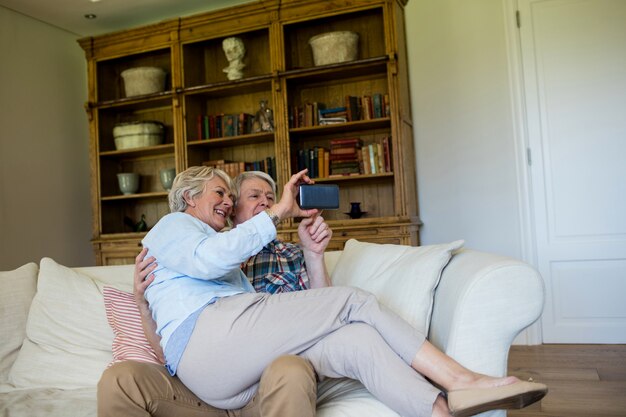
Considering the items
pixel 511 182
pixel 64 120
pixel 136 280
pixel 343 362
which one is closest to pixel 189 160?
pixel 64 120

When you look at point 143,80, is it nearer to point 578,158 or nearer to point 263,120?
point 263,120

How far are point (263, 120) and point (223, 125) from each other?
1.14ft

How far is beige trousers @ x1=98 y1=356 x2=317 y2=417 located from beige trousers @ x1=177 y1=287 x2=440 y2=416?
0.18 ft

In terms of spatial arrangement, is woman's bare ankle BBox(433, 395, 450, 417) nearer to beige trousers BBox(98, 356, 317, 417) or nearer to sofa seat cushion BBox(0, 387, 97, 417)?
beige trousers BBox(98, 356, 317, 417)

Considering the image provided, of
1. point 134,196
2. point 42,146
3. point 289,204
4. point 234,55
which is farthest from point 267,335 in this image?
point 42,146

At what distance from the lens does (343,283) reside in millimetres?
2086

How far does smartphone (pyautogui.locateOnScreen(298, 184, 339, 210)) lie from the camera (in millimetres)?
1727

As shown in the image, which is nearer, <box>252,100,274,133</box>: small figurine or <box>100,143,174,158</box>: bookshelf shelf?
<box>252,100,274,133</box>: small figurine

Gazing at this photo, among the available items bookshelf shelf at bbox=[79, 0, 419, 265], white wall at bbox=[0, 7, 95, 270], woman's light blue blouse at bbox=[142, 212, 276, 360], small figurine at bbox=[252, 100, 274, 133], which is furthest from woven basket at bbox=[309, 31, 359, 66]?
woman's light blue blouse at bbox=[142, 212, 276, 360]

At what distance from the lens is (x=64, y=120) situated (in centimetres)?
478

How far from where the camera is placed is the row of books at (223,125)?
4348mm

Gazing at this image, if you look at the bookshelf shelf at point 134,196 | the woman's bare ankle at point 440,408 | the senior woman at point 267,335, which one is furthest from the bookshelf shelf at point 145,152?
the woman's bare ankle at point 440,408

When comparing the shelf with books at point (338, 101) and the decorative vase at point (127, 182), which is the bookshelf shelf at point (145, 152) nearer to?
the decorative vase at point (127, 182)

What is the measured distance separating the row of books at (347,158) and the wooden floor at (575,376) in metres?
1.50
